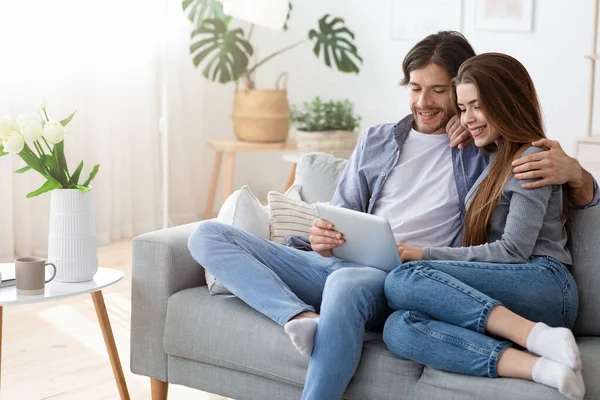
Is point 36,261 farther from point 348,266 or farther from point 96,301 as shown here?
point 348,266

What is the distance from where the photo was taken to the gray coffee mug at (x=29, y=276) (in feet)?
7.54

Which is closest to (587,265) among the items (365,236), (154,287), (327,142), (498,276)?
(498,276)

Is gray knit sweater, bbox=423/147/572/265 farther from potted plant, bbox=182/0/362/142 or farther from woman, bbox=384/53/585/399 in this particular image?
potted plant, bbox=182/0/362/142

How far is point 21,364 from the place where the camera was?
9.59 ft

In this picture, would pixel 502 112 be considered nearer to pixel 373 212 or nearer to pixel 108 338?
pixel 373 212

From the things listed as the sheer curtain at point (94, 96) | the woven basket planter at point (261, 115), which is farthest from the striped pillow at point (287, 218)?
the woven basket planter at point (261, 115)

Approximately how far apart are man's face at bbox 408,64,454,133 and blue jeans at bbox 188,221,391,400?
49cm

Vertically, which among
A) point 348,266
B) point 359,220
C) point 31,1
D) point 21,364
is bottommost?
point 21,364

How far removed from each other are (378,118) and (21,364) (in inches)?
113

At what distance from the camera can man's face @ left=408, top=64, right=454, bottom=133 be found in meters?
2.46

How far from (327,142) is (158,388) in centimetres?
216

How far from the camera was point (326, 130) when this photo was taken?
175 inches

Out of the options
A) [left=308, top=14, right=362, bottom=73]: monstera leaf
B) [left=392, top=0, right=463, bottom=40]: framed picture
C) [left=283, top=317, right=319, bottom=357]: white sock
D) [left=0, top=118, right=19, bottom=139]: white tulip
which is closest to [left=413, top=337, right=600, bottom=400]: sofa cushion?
[left=283, top=317, right=319, bottom=357]: white sock

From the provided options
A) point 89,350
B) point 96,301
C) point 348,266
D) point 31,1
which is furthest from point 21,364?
point 31,1
